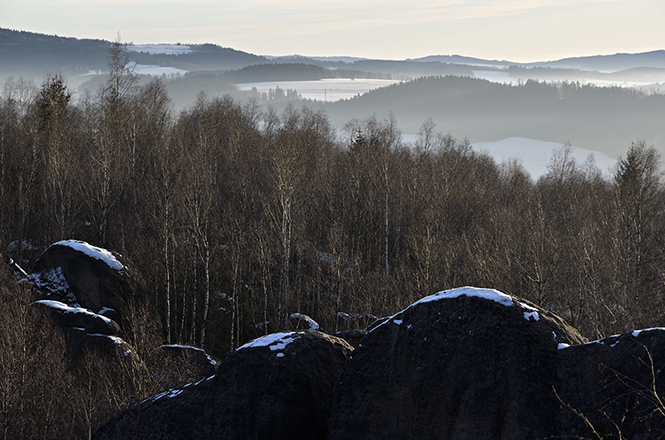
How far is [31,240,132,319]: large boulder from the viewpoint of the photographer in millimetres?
29594

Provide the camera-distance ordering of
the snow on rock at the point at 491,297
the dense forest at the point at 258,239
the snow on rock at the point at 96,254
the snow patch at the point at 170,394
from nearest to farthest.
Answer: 1. the snow on rock at the point at 491,297
2. the snow patch at the point at 170,394
3. the dense forest at the point at 258,239
4. the snow on rock at the point at 96,254

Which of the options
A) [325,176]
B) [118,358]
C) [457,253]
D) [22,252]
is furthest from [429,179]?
[118,358]

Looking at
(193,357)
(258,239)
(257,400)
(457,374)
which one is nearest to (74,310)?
(193,357)

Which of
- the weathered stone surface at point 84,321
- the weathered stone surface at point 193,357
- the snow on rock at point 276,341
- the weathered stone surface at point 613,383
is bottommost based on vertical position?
the weathered stone surface at point 193,357

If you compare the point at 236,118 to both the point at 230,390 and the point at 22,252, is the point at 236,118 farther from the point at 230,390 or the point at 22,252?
the point at 230,390

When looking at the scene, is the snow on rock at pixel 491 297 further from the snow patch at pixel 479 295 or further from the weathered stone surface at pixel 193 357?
the weathered stone surface at pixel 193 357

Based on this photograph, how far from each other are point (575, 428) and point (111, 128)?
164ft

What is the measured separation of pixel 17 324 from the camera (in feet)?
73.8

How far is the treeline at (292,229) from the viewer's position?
112 feet

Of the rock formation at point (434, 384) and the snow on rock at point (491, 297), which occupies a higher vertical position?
the snow on rock at point (491, 297)

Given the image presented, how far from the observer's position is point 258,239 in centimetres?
3888

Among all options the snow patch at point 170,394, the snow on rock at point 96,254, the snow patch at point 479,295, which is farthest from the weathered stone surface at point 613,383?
the snow on rock at point 96,254

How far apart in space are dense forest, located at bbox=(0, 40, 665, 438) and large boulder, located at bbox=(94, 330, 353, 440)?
810 centimetres

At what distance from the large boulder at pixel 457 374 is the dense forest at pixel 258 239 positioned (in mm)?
11708
